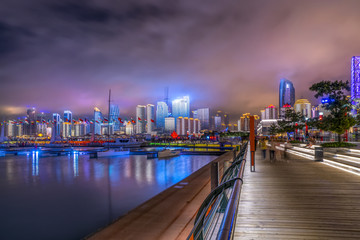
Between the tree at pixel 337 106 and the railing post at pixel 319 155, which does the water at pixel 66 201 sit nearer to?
the railing post at pixel 319 155

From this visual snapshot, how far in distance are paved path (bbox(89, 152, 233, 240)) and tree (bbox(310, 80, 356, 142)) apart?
49.9 feet

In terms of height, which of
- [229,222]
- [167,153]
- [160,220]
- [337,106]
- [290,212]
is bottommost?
[167,153]

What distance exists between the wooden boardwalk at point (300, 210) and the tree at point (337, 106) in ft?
41.9

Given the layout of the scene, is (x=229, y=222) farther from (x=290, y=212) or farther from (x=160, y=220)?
(x=160, y=220)

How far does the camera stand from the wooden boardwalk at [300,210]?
402cm

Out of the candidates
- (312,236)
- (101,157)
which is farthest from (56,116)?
(312,236)

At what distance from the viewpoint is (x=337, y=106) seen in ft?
63.8

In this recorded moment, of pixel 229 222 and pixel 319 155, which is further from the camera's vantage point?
pixel 319 155

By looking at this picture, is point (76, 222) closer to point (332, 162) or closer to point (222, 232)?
point (222, 232)

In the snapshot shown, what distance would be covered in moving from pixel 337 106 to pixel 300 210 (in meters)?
18.3

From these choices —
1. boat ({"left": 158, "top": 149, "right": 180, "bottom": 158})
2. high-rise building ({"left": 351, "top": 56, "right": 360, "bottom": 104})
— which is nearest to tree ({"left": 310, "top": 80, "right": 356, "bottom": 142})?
boat ({"left": 158, "top": 149, "right": 180, "bottom": 158})

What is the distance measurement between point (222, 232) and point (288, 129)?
5044 centimetres

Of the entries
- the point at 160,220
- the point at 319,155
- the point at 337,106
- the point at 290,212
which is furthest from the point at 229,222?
the point at 337,106

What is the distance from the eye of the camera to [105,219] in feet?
38.0
